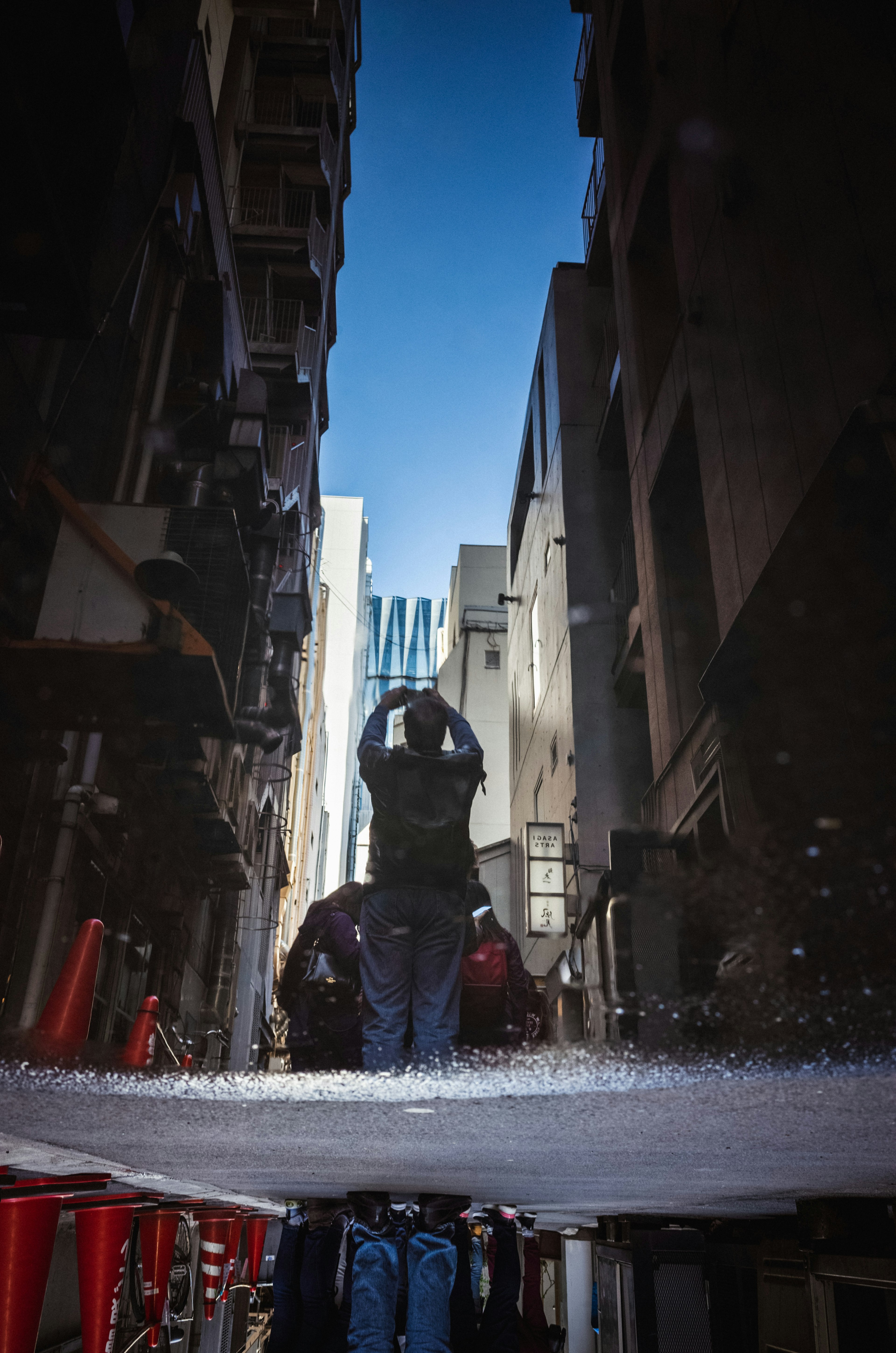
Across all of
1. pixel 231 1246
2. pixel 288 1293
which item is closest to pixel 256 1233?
pixel 288 1293

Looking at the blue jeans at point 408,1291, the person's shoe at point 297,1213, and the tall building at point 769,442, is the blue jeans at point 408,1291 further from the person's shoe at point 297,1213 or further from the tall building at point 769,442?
the tall building at point 769,442

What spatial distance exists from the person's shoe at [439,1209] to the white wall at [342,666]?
4634 centimetres

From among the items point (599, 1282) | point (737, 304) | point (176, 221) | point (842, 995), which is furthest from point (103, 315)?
point (599, 1282)

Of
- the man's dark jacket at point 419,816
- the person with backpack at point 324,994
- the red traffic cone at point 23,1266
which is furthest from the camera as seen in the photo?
the person with backpack at point 324,994

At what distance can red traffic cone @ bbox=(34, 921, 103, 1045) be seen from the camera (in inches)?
72.9

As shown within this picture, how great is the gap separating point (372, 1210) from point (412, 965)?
86 cm

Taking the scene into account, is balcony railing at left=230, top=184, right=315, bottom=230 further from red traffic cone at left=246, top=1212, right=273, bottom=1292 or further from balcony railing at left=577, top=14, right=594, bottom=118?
red traffic cone at left=246, top=1212, right=273, bottom=1292

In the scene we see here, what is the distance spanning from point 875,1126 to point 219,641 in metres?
7.04

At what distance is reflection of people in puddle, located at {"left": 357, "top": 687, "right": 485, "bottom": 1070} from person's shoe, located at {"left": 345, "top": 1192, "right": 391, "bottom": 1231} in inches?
20.7

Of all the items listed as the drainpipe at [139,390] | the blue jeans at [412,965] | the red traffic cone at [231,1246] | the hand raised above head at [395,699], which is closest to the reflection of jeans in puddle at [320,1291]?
the red traffic cone at [231,1246]

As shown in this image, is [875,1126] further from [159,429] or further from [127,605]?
[159,429]

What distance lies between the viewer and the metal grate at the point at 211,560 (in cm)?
706

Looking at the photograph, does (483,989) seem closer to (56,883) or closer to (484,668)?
(56,883)

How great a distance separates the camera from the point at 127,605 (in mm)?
6051
